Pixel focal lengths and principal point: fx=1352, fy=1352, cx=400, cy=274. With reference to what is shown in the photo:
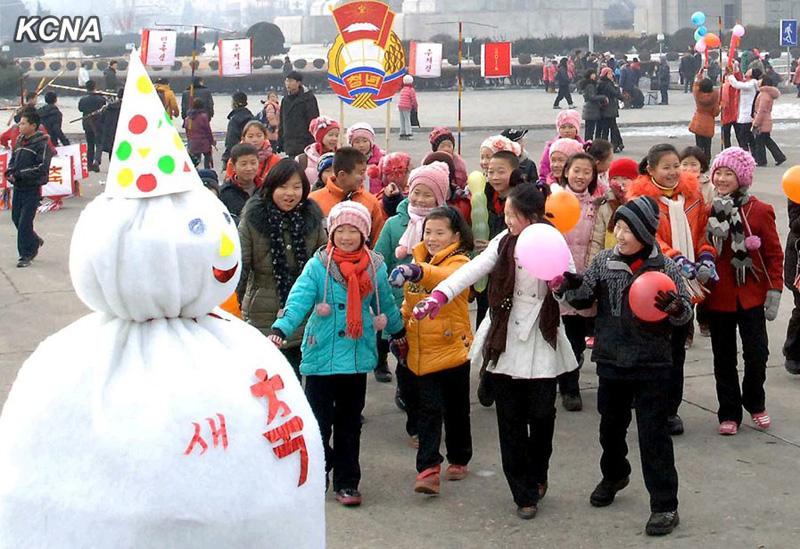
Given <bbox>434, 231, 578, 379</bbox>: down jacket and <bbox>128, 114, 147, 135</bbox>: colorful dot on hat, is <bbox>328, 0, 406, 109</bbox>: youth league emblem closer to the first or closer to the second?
<bbox>434, 231, 578, 379</bbox>: down jacket

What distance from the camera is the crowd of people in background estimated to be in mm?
5980

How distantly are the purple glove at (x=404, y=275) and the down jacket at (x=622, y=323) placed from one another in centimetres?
71

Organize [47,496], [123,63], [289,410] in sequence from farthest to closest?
[123,63] → [289,410] → [47,496]

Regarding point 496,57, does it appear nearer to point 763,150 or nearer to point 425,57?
point 425,57

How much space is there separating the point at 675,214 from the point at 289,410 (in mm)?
3968

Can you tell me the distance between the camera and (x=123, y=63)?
53.7 m

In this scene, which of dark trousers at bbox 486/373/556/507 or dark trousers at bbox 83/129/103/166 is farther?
dark trousers at bbox 83/129/103/166

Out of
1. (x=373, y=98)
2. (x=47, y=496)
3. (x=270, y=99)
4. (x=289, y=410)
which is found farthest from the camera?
(x=270, y=99)

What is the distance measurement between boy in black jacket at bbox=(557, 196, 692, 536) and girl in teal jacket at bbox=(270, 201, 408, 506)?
915mm

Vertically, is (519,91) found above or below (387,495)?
above

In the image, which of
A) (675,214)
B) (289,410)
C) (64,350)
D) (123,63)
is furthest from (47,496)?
(123,63)

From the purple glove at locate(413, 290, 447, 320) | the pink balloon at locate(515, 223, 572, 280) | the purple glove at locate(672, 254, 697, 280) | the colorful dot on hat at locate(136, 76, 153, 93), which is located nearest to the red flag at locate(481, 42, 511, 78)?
the purple glove at locate(672, 254, 697, 280)

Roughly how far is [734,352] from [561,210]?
1476 millimetres

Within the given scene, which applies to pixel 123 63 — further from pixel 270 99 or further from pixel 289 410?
pixel 289 410
